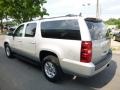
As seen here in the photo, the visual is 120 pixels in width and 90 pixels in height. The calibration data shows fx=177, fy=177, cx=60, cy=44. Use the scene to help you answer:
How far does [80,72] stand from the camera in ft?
14.6

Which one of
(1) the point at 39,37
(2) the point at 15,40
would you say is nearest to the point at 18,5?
(2) the point at 15,40

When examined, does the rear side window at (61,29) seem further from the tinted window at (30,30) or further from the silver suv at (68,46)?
the tinted window at (30,30)

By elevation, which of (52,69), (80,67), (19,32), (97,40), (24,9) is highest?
(24,9)

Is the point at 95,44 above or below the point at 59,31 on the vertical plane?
below

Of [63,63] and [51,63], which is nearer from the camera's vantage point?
[63,63]

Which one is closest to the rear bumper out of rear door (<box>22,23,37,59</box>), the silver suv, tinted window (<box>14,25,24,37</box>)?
the silver suv

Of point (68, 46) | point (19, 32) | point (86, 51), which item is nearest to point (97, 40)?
point (86, 51)

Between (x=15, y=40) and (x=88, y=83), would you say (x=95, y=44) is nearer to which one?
(x=88, y=83)

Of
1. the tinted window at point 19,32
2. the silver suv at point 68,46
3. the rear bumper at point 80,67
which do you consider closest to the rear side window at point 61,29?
the silver suv at point 68,46

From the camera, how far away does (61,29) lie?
493 centimetres

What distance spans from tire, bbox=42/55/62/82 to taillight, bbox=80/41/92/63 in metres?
0.97

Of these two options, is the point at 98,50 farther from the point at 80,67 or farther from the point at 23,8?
the point at 23,8

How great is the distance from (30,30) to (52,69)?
1.77m

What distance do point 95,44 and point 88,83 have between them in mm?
1359
